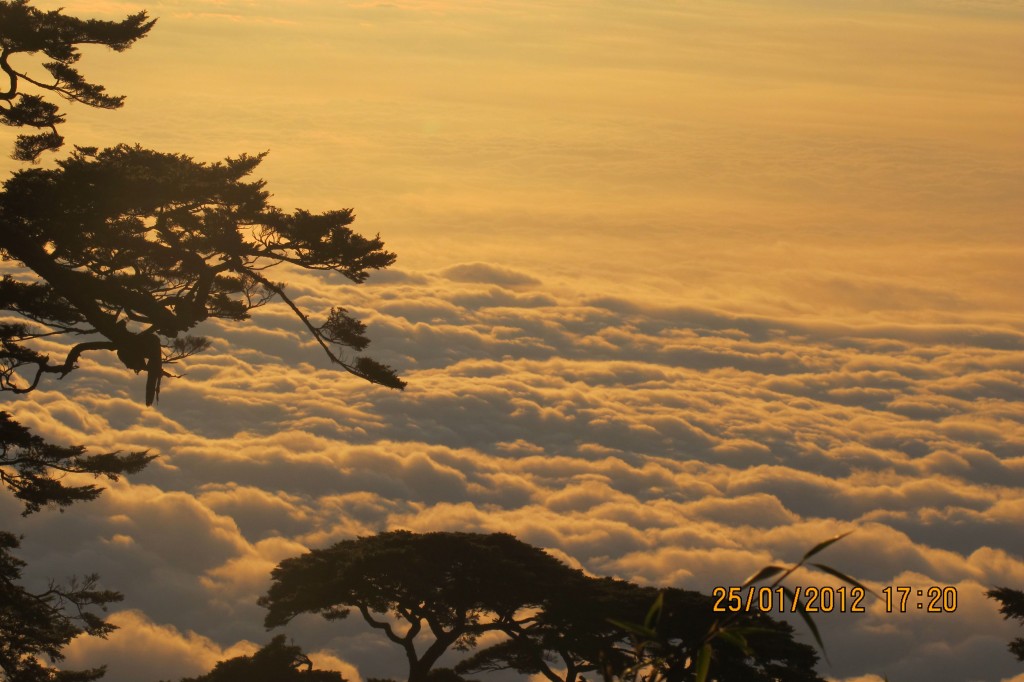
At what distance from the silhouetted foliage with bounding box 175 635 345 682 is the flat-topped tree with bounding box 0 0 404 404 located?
1890 centimetres

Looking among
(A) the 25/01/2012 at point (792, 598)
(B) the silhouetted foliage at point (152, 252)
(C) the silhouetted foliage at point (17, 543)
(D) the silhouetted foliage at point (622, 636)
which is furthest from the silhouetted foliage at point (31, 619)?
(A) the 25/01/2012 at point (792, 598)

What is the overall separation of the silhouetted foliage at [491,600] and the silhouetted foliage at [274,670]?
1421 millimetres

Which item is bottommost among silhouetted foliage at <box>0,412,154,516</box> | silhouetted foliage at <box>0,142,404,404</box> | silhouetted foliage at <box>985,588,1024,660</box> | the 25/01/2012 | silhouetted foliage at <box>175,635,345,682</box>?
silhouetted foliage at <box>175,635,345,682</box>

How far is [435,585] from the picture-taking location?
4016 centimetres

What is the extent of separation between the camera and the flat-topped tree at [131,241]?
80.1 feet

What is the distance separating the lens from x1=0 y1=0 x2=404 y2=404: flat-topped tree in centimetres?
2442

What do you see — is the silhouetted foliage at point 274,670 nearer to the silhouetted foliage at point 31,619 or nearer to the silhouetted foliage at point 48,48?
the silhouetted foliage at point 31,619

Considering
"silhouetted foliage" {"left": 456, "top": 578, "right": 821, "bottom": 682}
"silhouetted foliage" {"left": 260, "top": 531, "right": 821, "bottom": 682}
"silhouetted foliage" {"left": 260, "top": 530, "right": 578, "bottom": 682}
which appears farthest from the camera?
"silhouetted foliage" {"left": 260, "top": 530, "right": 578, "bottom": 682}

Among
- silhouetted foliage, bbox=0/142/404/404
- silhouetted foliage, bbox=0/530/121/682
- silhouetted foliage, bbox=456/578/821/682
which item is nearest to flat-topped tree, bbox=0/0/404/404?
silhouetted foliage, bbox=0/142/404/404

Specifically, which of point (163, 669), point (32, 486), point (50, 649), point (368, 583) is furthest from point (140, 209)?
point (163, 669)

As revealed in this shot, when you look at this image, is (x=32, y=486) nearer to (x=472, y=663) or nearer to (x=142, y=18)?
(x=142, y=18)

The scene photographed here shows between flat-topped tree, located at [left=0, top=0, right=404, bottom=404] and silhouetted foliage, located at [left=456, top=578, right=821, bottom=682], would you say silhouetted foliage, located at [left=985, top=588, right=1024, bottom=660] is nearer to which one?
silhouetted foliage, located at [left=456, top=578, right=821, bottom=682]

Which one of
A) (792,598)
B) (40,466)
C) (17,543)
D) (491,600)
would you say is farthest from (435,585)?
(792,598)

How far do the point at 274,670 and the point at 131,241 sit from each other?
2165cm
